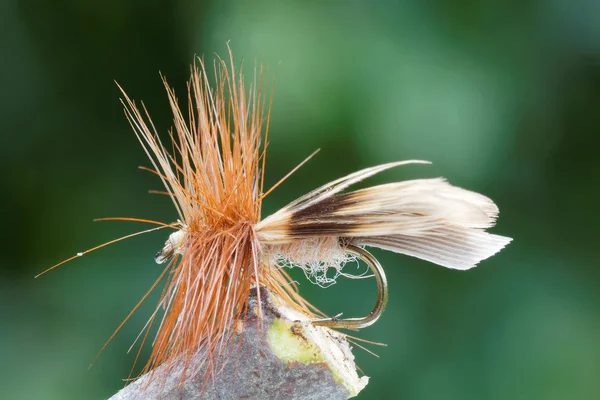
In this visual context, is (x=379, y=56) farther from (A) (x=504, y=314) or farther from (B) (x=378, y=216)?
(B) (x=378, y=216)

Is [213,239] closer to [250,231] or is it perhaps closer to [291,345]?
[250,231]

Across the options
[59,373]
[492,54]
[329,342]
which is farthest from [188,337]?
[492,54]

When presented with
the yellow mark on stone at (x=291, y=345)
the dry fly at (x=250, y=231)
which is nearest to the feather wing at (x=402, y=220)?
the dry fly at (x=250, y=231)

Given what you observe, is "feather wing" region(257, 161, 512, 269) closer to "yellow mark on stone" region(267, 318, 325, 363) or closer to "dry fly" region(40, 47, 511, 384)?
"dry fly" region(40, 47, 511, 384)

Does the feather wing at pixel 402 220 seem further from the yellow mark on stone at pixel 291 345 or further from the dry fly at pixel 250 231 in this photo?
the yellow mark on stone at pixel 291 345

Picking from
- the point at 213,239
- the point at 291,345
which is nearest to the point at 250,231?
the point at 213,239

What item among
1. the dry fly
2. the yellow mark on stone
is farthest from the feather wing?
the yellow mark on stone

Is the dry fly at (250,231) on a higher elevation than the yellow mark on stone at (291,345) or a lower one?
higher
